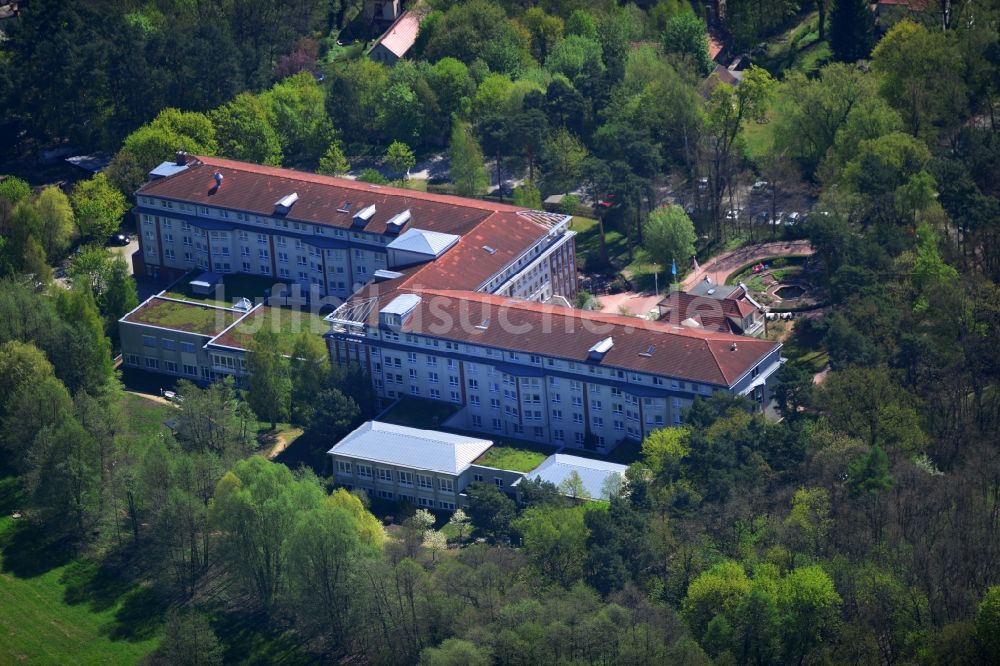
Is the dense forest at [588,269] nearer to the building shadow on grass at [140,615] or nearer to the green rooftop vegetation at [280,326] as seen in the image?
the building shadow on grass at [140,615]

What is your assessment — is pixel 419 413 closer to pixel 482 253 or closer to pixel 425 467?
pixel 425 467

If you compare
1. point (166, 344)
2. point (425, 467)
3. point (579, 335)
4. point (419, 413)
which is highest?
point (579, 335)

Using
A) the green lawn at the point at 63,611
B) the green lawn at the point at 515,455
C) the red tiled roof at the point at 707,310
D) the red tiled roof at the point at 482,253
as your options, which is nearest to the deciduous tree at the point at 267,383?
the red tiled roof at the point at 482,253

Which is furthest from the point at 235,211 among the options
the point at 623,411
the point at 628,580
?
the point at 628,580

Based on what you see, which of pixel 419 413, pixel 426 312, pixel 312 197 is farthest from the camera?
pixel 312 197

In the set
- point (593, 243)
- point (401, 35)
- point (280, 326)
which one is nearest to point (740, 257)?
point (593, 243)

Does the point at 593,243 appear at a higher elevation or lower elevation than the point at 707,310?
lower

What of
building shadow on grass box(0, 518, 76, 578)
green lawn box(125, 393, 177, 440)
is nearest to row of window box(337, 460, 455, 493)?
green lawn box(125, 393, 177, 440)

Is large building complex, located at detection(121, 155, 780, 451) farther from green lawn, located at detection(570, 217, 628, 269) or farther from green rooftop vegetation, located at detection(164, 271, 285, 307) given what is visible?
green lawn, located at detection(570, 217, 628, 269)
